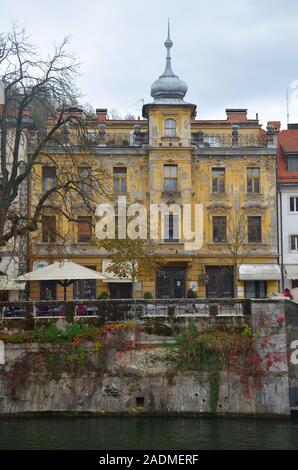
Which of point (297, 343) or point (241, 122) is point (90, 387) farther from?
point (241, 122)

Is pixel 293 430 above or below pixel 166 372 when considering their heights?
below

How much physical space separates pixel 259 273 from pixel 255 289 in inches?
62.8

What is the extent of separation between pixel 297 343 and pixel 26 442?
11.1 metres

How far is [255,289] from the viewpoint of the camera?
47.2 m

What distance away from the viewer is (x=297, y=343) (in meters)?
27.8

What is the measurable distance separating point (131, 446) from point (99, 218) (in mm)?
24295

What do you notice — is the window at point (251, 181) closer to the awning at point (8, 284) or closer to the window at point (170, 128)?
the window at point (170, 128)

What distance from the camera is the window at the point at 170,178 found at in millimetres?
47000

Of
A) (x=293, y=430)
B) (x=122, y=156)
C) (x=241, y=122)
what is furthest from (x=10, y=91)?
(x=241, y=122)

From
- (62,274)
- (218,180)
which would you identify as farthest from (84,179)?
(218,180)

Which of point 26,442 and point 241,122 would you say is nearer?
point 26,442
